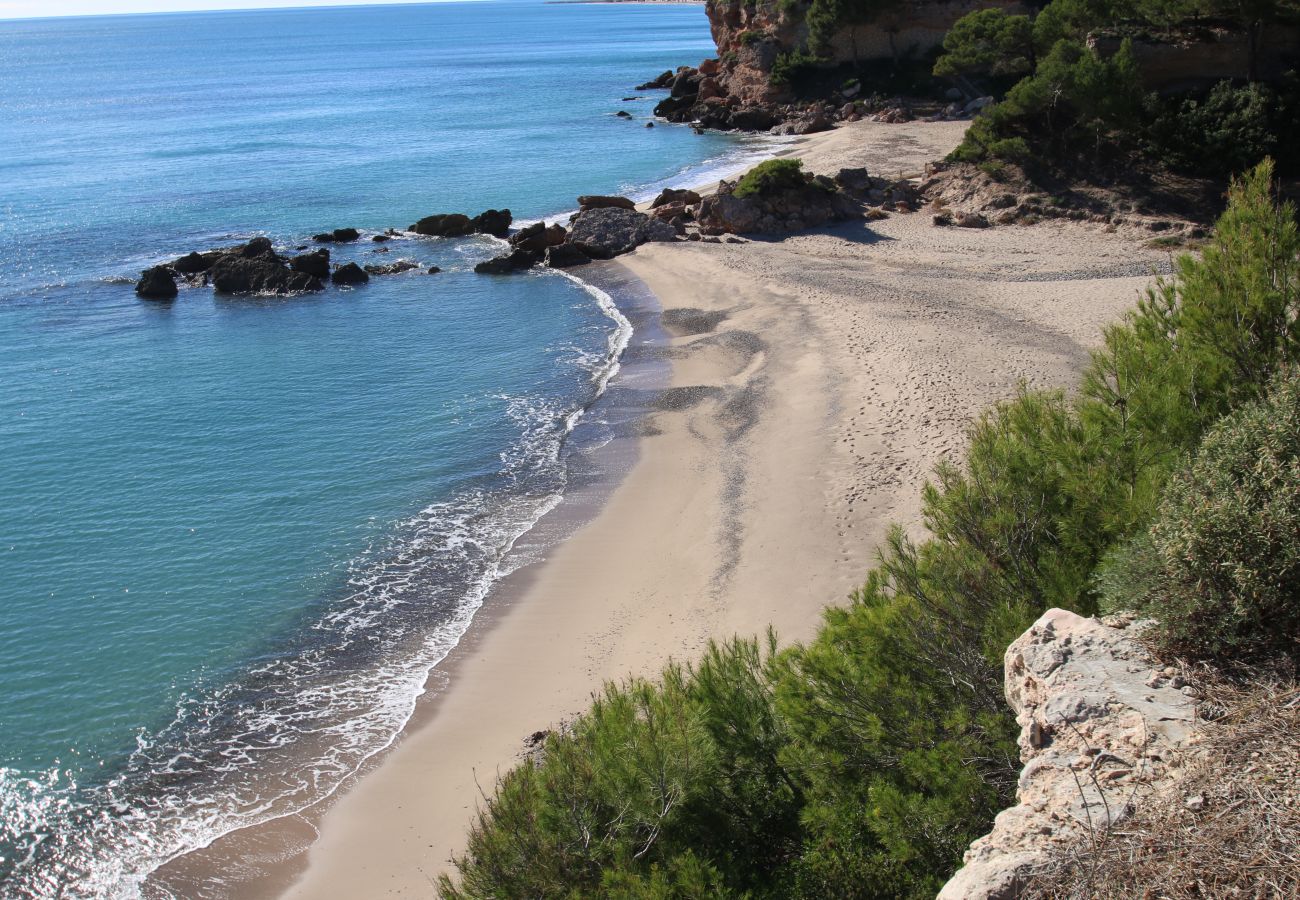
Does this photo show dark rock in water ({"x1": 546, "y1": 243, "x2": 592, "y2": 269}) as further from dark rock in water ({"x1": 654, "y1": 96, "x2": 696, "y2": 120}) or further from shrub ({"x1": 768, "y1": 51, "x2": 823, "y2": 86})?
dark rock in water ({"x1": 654, "y1": 96, "x2": 696, "y2": 120})

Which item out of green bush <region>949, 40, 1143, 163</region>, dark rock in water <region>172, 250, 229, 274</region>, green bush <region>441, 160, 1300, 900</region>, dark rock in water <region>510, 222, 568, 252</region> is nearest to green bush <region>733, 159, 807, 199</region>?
green bush <region>949, 40, 1143, 163</region>

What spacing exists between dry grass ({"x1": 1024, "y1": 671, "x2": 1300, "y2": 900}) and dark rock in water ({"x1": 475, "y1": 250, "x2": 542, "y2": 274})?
37729mm

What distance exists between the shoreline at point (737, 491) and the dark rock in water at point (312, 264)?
14.4 metres

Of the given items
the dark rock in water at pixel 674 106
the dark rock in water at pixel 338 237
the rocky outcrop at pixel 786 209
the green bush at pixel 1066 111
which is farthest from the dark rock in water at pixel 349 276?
the dark rock in water at pixel 674 106

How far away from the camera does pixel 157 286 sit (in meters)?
39.5

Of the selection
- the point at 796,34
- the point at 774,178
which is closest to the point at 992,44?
the point at 774,178

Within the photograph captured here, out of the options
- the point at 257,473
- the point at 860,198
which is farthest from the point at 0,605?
the point at 860,198

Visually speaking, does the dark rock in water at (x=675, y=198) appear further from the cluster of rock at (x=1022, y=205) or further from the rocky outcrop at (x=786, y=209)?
the cluster of rock at (x=1022, y=205)

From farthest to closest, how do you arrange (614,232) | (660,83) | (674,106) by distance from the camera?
(660,83) < (674,106) < (614,232)

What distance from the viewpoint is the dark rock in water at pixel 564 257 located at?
42.3 meters

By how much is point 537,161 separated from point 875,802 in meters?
59.7

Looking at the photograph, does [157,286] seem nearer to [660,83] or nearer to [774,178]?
[774,178]

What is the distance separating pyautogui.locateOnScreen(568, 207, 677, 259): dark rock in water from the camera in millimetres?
43125

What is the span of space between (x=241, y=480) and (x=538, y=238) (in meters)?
22.6
